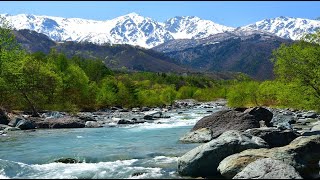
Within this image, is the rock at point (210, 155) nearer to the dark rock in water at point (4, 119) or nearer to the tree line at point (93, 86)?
the tree line at point (93, 86)

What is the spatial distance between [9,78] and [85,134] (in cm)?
2444

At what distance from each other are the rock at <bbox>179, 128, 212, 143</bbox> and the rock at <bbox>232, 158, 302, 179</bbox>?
13915 millimetres

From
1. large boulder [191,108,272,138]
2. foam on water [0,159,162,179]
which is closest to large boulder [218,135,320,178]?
foam on water [0,159,162,179]

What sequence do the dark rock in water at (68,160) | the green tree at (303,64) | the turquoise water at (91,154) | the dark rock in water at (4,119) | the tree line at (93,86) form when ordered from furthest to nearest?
1. the dark rock in water at (4,119)
2. the tree line at (93,86)
3. the green tree at (303,64)
4. the dark rock in water at (68,160)
5. the turquoise water at (91,154)

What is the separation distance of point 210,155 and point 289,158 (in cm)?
391

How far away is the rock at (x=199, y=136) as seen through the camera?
3096 centimetres

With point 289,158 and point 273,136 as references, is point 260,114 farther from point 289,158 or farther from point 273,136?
point 289,158

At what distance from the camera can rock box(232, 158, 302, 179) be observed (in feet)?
51.2

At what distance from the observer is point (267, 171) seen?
52.5ft

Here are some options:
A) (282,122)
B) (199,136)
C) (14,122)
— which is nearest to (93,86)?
(14,122)

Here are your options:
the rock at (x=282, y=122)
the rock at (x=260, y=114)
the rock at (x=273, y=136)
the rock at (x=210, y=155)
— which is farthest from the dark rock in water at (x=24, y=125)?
the rock at (x=210, y=155)

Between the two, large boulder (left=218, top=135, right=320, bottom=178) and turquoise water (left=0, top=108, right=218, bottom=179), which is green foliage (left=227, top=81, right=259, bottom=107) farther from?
large boulder (left=218, top=135, right=320, bottom=178)

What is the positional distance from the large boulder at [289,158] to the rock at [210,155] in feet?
2.41

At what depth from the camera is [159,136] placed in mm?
37250
